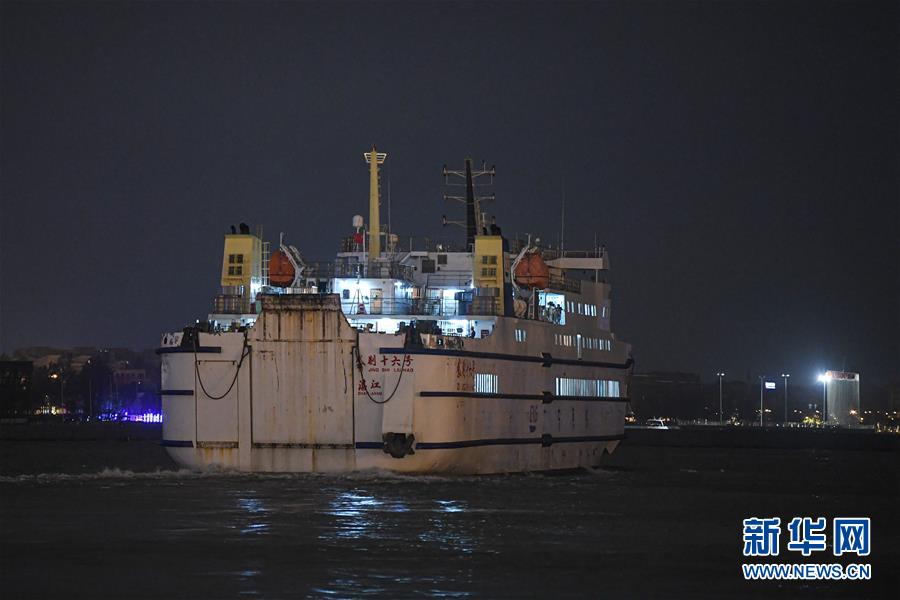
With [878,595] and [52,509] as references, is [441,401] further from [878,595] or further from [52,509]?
[878,595]

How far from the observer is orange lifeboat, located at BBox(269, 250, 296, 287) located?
144 feet

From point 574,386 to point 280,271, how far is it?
11584 mm

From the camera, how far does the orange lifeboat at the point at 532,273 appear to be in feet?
153

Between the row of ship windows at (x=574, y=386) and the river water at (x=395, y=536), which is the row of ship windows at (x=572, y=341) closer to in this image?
the row of ship windows at (x=574, y=386)

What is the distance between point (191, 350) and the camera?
40188mm

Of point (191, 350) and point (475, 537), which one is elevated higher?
point (191, 350)

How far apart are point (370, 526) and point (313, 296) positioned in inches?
452

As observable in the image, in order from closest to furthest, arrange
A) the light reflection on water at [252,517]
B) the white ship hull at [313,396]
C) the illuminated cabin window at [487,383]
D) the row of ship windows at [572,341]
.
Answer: the light reflection on water at [252,517]
the white ship hull at [313,396]
the illuminated cabin window at [487,383]
the row of ship windows at [572,341]

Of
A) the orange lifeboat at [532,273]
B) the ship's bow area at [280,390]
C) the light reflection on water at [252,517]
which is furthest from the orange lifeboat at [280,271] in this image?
the light reflection on water at [252,517]

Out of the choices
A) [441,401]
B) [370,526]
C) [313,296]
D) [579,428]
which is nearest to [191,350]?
[313,296]

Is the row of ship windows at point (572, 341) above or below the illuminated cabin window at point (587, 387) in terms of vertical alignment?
above

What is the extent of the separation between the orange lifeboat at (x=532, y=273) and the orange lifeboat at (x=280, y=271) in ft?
23.6

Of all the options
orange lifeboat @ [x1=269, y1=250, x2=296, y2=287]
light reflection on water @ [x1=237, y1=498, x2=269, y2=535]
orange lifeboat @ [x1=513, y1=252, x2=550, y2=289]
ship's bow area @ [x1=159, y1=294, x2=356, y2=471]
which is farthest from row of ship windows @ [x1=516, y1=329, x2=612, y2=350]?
light reflection on water @ [x1=237, y1=498, x2=269, y2=535]

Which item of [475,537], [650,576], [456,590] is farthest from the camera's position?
[475,537]
